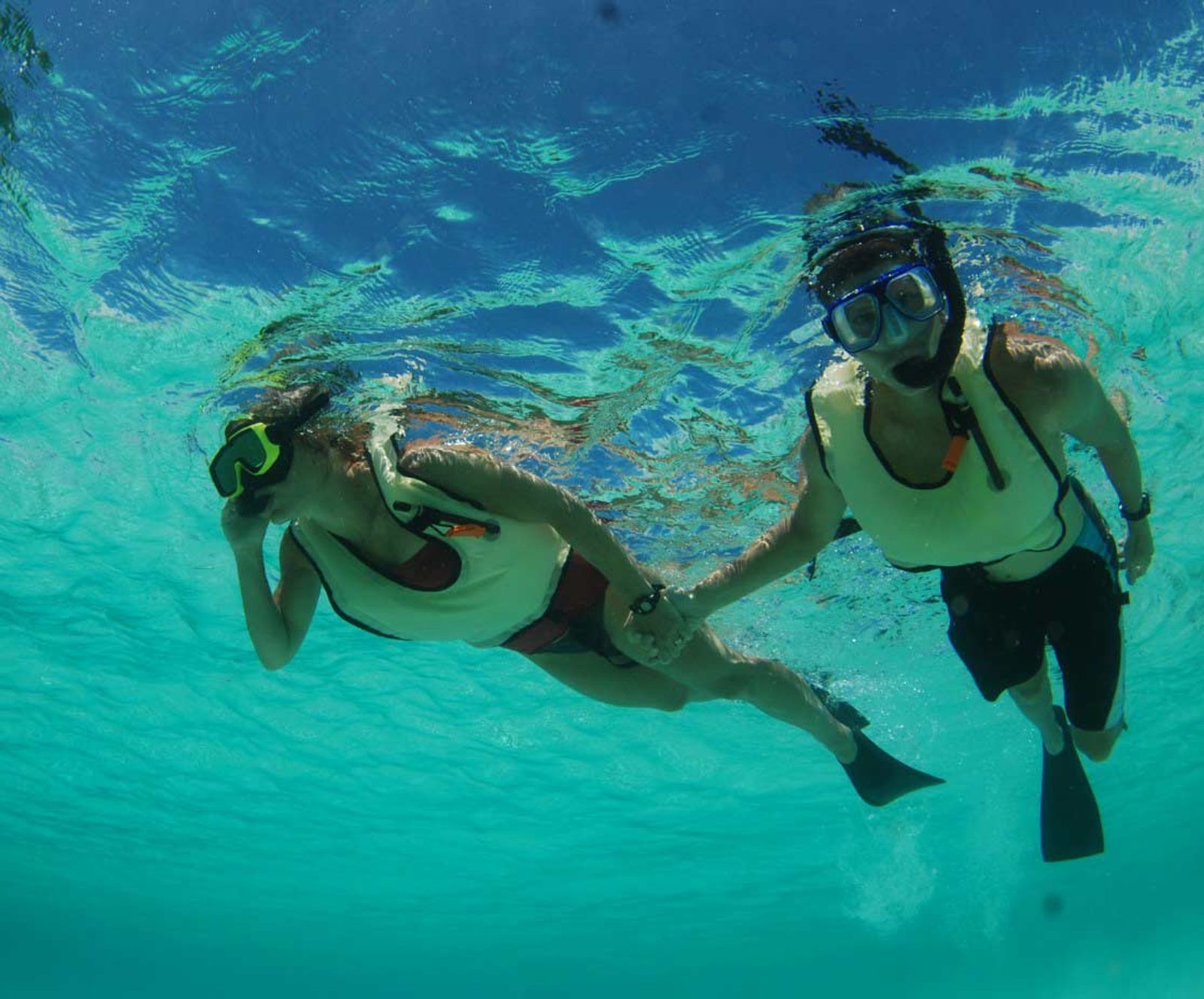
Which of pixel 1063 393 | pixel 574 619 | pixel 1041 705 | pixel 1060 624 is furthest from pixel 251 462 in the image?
pixel 1041 705

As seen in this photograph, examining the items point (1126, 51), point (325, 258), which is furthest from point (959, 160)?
point (325, 258)

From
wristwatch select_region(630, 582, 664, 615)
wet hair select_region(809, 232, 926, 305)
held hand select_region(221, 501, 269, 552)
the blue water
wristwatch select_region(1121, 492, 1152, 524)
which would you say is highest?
the blue water

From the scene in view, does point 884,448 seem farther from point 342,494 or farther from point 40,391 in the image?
point 40,391

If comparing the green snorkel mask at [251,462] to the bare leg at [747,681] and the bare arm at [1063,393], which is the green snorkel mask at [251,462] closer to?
the bare leg at [747,681]

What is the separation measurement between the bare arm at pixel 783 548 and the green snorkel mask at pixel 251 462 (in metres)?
2.95

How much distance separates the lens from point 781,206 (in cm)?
664

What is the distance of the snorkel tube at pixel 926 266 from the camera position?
466cm

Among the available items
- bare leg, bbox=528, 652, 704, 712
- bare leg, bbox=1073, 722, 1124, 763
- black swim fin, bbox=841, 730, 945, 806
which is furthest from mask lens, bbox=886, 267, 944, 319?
bare leg, bbox=1073, 722, 1124, 763

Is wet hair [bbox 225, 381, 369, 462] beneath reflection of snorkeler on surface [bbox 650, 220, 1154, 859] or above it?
above

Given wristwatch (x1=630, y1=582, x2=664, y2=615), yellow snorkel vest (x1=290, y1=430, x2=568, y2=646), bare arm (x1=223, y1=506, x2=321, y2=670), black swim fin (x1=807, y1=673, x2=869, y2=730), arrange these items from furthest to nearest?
black swim fin (x1=807, y1=673, x2=869, y2=730) < wristwatch (x1=630, y1=582, x2=664, y2=615) < yellow snorkel vest (x1=290, y1=430, x2=568, y2=646) < bare arm (x1=223, y1=506, x2=321, y2=670)

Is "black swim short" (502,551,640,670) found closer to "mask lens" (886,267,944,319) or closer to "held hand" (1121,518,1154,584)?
"mask lens" (886,267,944,319)

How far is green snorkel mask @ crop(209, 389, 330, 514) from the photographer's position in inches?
193

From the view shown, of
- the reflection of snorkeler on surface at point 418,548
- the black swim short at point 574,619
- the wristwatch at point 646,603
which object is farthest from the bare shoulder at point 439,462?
the wristwatch at point 646,603

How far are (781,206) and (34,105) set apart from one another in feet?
18.6
